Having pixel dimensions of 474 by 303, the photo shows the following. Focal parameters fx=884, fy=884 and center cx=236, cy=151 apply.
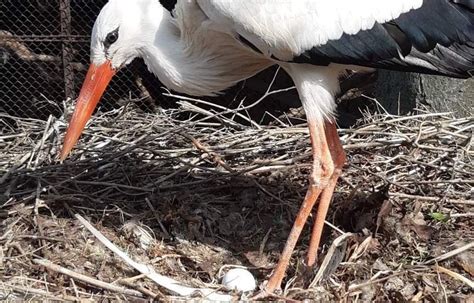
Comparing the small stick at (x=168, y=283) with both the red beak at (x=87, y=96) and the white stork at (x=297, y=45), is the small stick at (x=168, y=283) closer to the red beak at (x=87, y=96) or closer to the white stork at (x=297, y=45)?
the white stork at (x=297, y=45)

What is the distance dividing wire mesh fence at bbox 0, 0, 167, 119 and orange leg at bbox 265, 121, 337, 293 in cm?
296

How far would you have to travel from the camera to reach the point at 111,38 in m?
3.94

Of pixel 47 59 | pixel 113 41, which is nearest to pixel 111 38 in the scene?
pixel 113 41

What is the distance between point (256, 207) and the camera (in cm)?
441

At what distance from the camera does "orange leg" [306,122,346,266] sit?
3.83 m

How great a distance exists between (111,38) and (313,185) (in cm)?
111

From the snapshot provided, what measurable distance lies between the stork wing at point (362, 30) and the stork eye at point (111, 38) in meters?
0.53

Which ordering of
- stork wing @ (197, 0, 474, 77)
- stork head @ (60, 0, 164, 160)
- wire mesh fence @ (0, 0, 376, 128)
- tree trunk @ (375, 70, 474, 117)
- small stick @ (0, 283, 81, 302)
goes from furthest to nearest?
wire mesh fence @ (0, 0, 376, 128) → tree trunk @ (375, 70, 474, 117) → stork head @ (60, 0, 164, 160) → small stick @ (0, 283, 81, 302) → stork wing @ (197, 0, 474, 77)

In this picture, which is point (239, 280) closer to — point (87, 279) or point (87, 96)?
point (87, 279)

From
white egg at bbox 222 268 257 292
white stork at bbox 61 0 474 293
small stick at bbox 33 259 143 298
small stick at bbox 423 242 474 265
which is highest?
white stork at bbox 61 0 474 293

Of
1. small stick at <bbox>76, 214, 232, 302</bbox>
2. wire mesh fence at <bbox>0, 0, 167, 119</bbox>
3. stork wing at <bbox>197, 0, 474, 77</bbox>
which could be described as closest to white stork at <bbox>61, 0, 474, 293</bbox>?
stork wing at <bbox>197, 0, 474, 77</bbox>

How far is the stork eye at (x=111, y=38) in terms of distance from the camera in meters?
3.93

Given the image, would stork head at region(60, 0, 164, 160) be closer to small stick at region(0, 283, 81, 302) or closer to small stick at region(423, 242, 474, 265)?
small stick at region(0, 283, 81, 302)

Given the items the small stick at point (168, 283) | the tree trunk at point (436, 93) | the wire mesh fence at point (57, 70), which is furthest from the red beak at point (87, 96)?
the wire mesh fence at point (57, 70)
